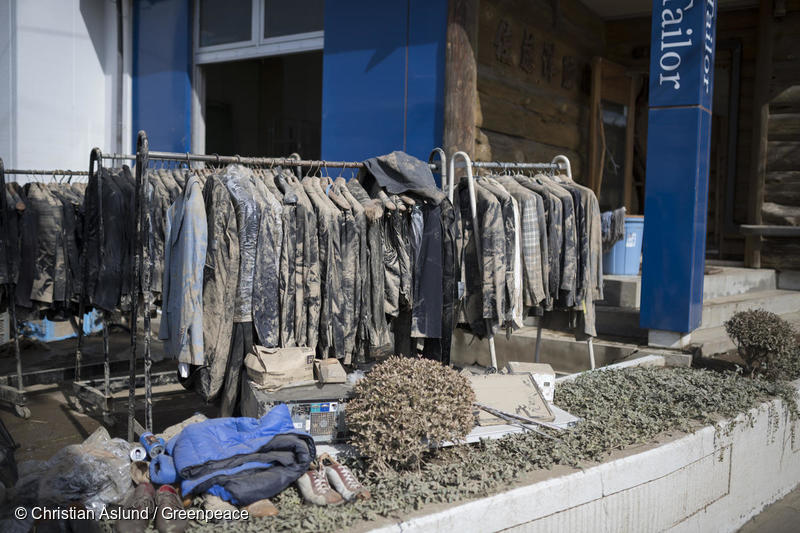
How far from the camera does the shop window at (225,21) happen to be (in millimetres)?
9211

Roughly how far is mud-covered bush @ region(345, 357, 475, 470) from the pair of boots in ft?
0.64

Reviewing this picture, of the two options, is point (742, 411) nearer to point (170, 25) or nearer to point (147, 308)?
point (147, 308)

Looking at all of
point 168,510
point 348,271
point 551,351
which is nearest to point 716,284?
point 551,351

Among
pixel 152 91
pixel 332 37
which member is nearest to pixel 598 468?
pixel 332 37

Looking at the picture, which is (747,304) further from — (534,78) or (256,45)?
(256,45)

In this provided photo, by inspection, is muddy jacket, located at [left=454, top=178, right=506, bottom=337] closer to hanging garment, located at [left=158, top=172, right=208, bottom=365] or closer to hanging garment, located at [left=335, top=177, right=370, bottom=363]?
hanging garment, located at [left=335, top=177, right=370, bottom=363]

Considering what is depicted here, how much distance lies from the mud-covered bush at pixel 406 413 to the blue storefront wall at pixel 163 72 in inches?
272

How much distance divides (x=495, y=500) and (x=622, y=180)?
8557 millimetres

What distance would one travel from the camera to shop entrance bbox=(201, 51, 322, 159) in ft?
46.0

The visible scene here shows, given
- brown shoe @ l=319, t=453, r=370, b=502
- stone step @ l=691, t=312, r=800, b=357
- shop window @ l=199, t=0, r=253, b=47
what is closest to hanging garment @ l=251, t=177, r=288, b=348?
brown shoe @ l=319, t=453, r=370, b=502

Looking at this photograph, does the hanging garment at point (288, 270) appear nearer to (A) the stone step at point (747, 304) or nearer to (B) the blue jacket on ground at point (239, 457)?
(B) the blue jacket on ground at point (239, 457)

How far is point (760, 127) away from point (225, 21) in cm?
766

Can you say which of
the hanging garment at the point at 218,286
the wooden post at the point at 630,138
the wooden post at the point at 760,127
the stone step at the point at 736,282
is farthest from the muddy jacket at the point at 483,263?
the wooden post at the point at 760,127

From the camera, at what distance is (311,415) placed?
13.2 ft
